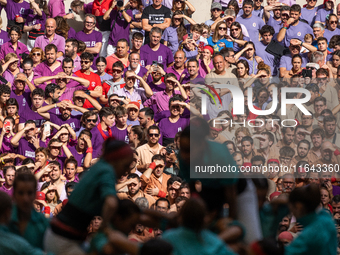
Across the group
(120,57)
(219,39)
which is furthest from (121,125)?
(219,39)

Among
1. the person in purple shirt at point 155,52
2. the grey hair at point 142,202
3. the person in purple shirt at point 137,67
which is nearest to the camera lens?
the grey hair at point 142,202

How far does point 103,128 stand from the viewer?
956 cm

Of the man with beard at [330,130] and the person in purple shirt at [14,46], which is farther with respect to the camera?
the person in purple shirt at [14,46]

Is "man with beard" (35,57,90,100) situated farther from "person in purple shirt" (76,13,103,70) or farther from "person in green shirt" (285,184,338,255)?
"person in green shirt" (285,184,338,255)

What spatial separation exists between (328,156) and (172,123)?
2.54 metres

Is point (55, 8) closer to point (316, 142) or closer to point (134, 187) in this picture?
point (134, 187)

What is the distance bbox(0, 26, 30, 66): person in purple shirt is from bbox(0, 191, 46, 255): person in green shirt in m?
7.67

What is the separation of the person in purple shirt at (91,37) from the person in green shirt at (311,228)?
26.9 ft

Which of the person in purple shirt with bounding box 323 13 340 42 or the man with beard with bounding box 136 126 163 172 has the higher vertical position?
the person in purple shirt with bounding box 323 13 340 42

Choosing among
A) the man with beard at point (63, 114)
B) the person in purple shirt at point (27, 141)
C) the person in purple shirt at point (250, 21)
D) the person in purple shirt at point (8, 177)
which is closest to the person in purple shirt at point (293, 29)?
the person in purple shirt at point (250, 21)

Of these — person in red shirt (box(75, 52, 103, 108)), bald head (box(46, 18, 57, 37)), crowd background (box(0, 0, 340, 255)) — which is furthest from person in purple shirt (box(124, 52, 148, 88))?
bald head (box(46, 18, 57, 37))

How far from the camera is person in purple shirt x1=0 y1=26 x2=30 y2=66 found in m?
11.6

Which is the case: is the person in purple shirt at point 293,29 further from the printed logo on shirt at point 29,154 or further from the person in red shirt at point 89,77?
the printed logo on shirt at point 29,154

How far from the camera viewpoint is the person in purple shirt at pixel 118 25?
40.5 ft
